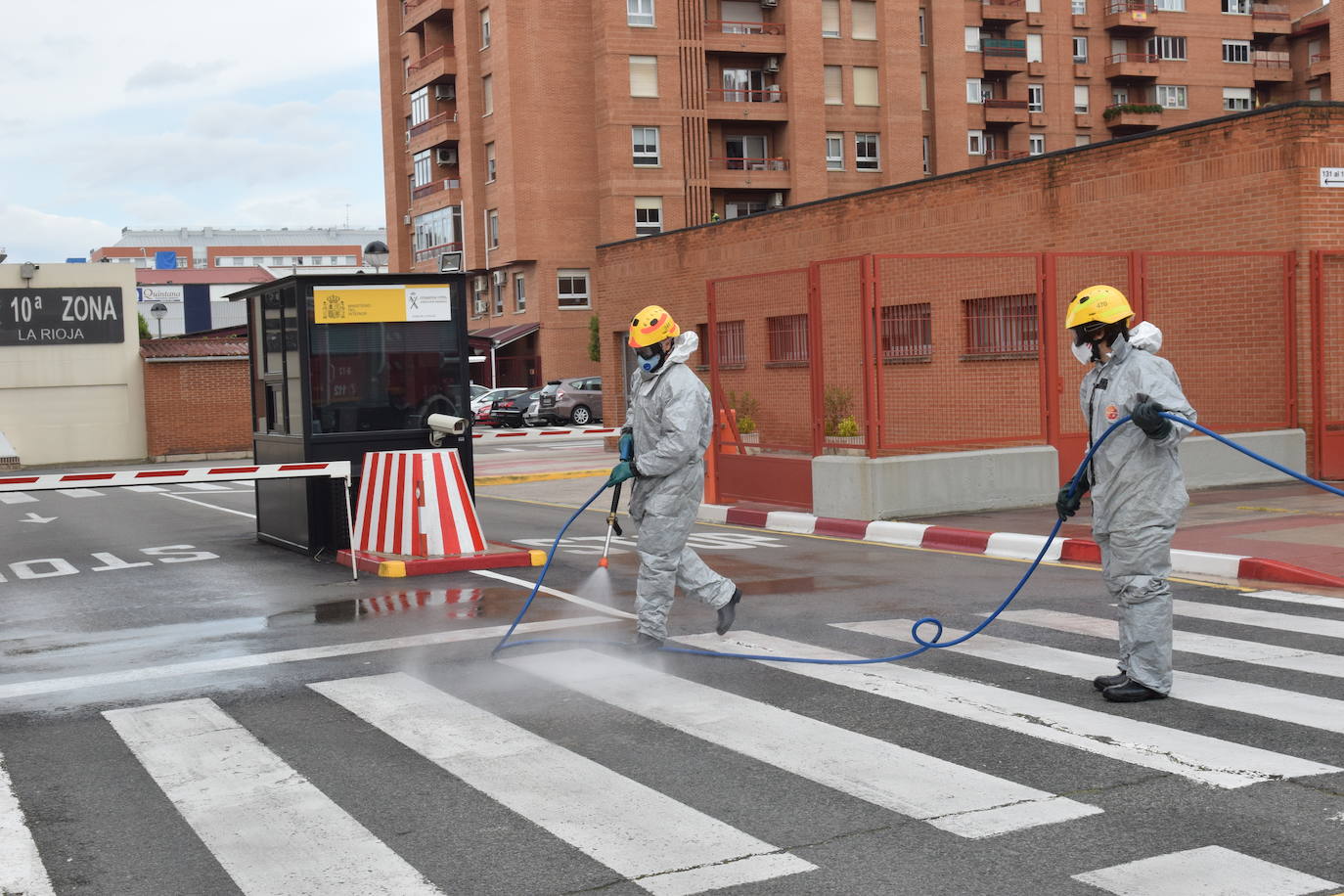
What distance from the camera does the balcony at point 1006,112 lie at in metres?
65.8

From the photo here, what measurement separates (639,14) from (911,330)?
141 ft

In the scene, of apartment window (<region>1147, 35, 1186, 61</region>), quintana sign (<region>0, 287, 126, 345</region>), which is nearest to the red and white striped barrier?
quintana sign (<region>0, 287, 126, 345</region>)

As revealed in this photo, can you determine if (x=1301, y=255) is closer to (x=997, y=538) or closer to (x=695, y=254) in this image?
(x=997, y=538)

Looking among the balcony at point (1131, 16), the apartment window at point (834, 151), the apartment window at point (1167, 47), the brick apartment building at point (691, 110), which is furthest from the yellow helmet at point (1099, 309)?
the apartment window at point (1167, 47)

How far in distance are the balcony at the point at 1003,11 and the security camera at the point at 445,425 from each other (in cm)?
5758

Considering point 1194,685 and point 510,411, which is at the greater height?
point 510,411

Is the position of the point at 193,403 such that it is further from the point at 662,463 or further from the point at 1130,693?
the point at 1130,693

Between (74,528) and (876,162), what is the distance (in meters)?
49.1

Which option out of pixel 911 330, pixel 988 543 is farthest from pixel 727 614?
pixel 911 330

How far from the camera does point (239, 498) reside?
874 inches

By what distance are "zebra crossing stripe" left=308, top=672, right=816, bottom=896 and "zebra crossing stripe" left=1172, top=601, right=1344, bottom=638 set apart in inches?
166

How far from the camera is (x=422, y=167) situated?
67312 mm

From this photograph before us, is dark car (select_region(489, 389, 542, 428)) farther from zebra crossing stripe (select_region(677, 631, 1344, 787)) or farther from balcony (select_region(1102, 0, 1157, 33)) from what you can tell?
zebra crossing stripe (select_region(677, 631, 1344, 787))

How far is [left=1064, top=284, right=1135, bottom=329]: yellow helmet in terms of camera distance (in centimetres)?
670
